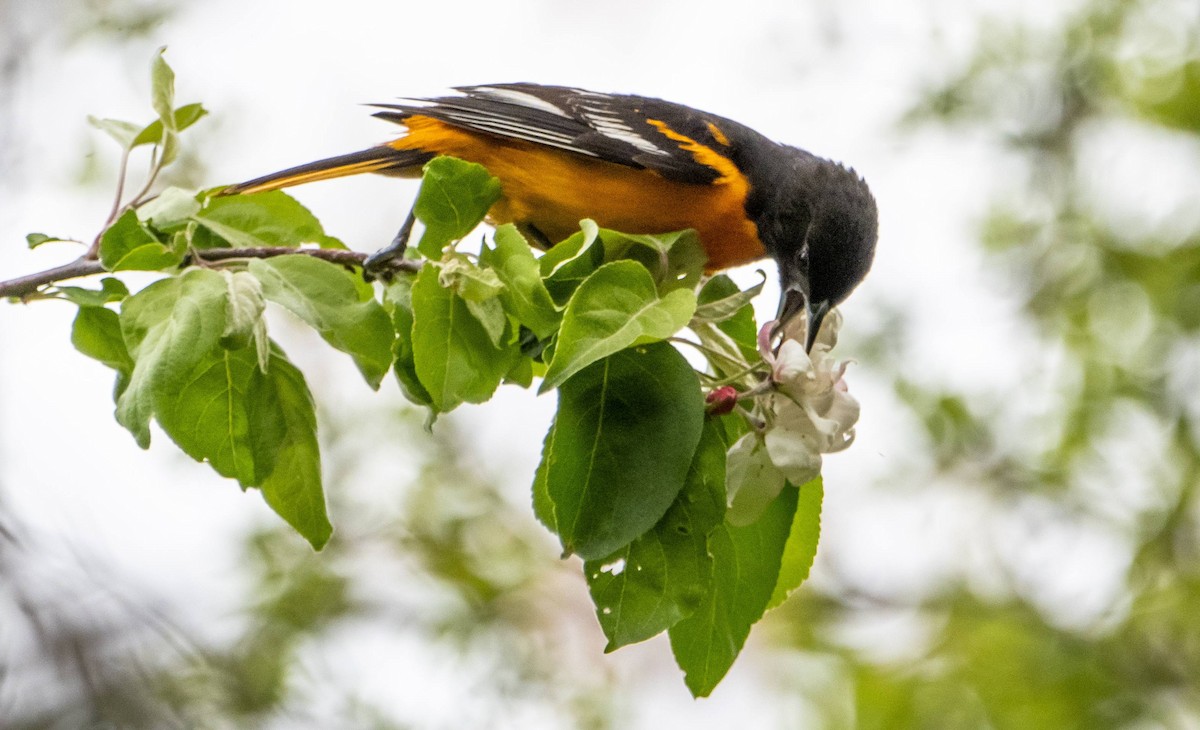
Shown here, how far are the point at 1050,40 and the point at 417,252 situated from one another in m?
5.65

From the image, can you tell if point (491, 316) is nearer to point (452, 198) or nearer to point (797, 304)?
point (452, 198)

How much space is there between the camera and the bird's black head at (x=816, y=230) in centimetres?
340

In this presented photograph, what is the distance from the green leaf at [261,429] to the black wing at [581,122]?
1241mm

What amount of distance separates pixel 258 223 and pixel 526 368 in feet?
2.59

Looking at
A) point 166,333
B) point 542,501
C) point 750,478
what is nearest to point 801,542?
point 750,478

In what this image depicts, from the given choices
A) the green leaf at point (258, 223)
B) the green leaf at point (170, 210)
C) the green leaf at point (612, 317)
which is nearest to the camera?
the green leaf at point (612, 317)

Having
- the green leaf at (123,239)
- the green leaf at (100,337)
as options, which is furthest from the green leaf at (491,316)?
the green leaf at (100,337)

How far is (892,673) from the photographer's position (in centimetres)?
599

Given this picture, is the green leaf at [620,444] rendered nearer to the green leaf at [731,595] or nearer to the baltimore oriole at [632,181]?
the green leaf at [731,595]

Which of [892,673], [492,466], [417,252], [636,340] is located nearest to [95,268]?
[417,252]

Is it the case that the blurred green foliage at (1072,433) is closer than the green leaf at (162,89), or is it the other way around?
the green leaf at (162,89)

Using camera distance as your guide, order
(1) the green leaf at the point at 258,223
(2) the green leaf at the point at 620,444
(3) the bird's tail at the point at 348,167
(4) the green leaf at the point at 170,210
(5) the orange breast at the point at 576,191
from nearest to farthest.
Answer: (2) the green leaf at the point at 620,444 → (4) the green leaf at the point at 170,210 → (1) the green leaf at the point at 258,223 → (3) the bird's tail at the point at 348,167 → (5) the orange breast at the point at 576,191

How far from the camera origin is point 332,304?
213 centimetres

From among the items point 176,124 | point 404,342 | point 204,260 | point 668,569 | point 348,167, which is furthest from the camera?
point 348,167
